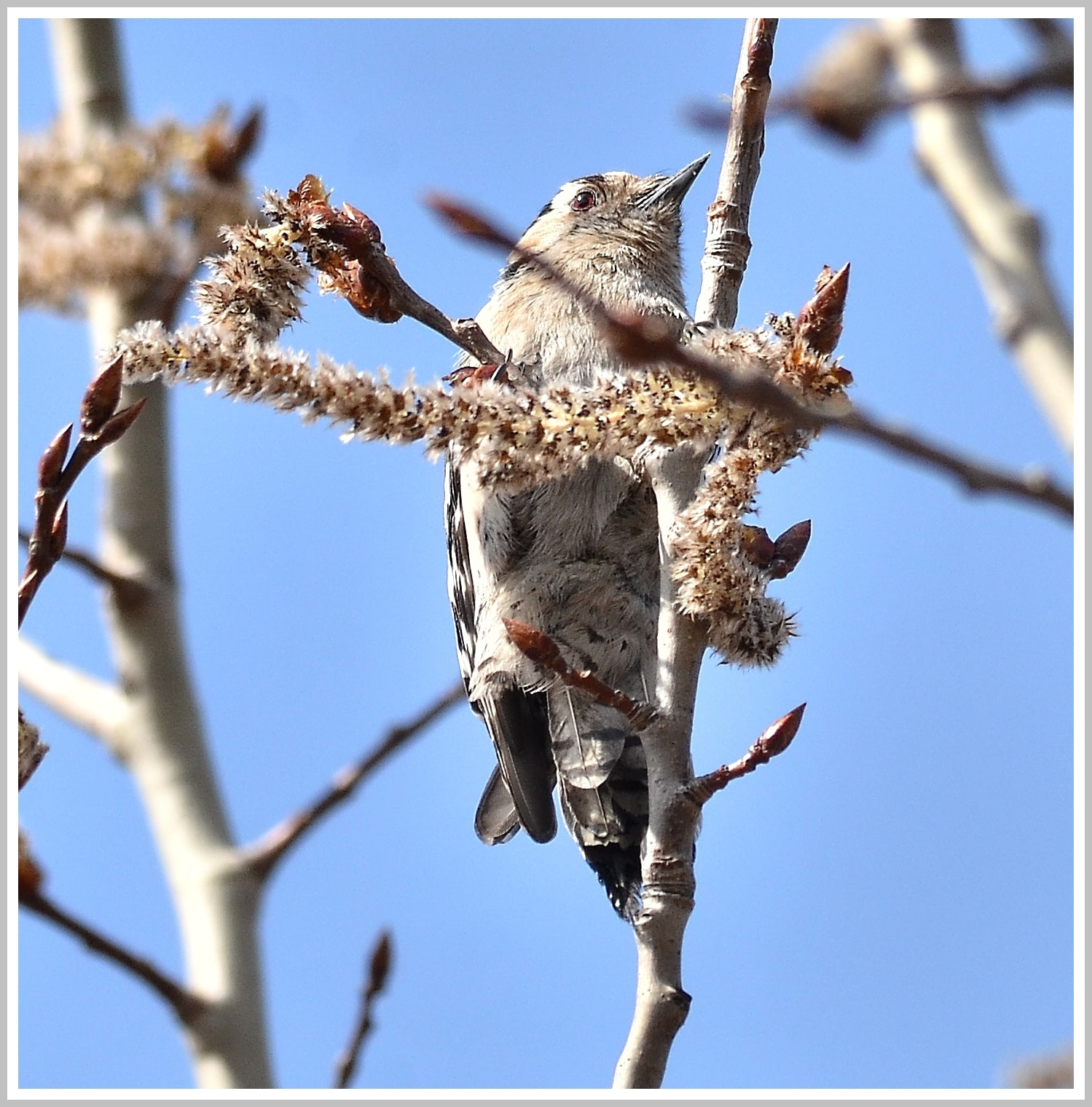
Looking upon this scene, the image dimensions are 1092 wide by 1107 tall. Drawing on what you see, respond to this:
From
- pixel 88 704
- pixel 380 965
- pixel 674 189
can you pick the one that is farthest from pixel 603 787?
pixel 674 189

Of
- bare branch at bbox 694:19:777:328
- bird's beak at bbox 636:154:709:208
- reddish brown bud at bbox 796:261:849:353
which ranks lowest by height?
reddish brown bud at bbox 796:261:849:353

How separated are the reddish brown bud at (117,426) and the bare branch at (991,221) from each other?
1384 mm

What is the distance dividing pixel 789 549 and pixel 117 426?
4.13ft

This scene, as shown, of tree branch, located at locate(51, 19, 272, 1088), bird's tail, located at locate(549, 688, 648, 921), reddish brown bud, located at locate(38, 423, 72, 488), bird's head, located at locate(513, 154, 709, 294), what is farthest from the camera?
bird's head, located at locate(513, 154, 709, 294)

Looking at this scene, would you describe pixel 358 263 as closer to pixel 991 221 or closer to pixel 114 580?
pixel 991 221

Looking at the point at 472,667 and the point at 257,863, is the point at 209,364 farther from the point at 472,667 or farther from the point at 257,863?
the point at 472,667

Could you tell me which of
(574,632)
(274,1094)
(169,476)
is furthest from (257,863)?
(169,476)

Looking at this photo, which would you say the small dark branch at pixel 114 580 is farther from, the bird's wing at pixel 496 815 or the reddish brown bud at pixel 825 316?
the reddish brown bud at pixel 825 316

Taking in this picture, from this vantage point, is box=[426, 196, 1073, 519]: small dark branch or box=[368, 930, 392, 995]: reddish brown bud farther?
box=[368, 930, 392, 995]: reddish brown bud

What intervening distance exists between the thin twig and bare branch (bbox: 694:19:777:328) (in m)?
1.77

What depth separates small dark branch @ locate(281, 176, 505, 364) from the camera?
101 inches

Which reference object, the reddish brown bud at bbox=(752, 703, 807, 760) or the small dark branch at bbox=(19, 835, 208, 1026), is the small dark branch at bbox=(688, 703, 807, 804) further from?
the small dark branch at bbox=(19, 835, 208, 1026)

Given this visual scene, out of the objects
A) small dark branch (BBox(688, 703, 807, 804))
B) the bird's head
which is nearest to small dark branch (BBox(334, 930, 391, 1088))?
small dark branch (BBox(688, 703, 807, 804))

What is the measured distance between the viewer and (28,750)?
200 cm
